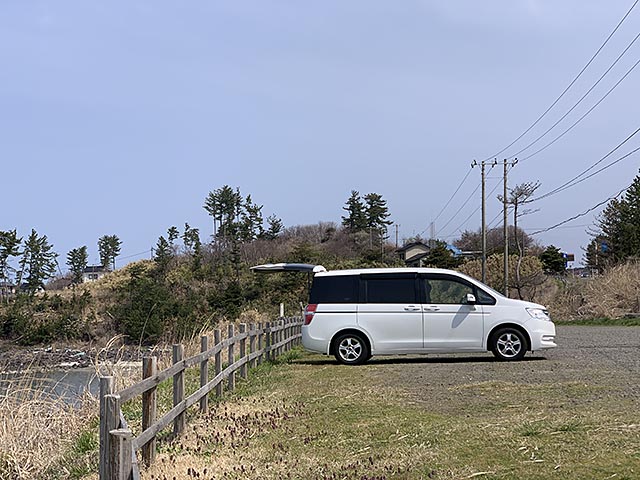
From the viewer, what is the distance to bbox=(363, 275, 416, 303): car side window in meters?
16.3

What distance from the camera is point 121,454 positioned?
525cm

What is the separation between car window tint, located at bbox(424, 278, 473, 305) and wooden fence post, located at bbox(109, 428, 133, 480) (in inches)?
448

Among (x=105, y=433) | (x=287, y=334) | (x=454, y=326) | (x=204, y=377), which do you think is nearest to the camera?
(x=105, y=433)

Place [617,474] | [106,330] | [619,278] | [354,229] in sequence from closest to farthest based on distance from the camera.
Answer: [617,474] → [619,278] → [106,330] → [354,229]

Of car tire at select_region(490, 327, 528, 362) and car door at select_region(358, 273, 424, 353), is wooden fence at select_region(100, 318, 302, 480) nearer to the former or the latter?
car door at select_region(358, 273, 424, 353)

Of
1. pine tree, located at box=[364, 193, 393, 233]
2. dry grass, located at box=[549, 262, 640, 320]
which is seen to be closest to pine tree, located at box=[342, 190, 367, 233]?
pine tree, located at box=[364, 193, 393, 233]

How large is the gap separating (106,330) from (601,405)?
169ft

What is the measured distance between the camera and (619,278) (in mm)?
37000

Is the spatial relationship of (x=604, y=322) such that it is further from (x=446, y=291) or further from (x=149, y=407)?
(x=149, y=407)

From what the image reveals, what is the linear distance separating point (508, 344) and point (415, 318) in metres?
1.76

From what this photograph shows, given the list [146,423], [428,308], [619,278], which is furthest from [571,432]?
[619,278]

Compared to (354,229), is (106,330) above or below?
below

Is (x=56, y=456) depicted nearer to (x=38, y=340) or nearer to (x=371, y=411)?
(x=371, y=411)

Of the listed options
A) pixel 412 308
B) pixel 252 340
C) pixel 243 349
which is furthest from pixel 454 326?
pixel 243 349
